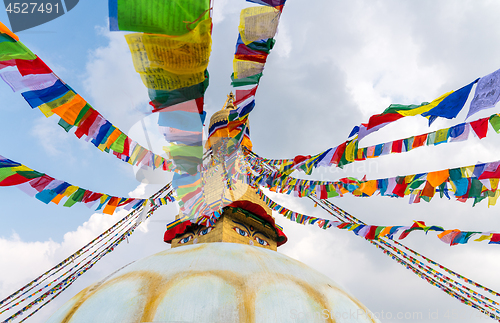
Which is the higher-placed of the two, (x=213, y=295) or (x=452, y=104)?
(x=452, y=104)

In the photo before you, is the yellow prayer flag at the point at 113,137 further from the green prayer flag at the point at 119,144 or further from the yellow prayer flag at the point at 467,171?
the yellow prayer flag at the point at 467,171

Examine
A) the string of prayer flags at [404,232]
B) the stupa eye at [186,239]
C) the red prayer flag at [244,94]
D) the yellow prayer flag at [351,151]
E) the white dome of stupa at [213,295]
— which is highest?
the red prayer flag at [244,94]

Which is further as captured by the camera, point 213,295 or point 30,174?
point 30,174

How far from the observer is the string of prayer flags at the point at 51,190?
3.69m

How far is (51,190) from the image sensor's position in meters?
4.33

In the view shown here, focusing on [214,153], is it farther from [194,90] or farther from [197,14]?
[197,14]

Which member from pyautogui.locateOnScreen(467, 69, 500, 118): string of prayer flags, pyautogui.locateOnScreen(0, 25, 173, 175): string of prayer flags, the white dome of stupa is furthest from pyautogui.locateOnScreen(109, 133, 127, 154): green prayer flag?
pyautogui.locateOnScreen(467, 69, 500, 118): string of prayer flags

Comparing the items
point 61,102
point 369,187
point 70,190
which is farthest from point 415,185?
point 70,190

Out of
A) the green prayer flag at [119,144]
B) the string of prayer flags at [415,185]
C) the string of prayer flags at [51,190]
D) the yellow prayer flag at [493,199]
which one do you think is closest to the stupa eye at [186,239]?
the string of prayer flags at [51,190]

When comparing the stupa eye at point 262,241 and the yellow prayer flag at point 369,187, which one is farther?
the stupa eye at point 262,241

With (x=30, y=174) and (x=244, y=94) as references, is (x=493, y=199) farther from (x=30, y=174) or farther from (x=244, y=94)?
(x=30, y=174)

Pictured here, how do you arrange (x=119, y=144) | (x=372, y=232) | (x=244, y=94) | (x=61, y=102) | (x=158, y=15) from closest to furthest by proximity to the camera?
(x=158, y=15) < (x=61, y=102) < (x=244, y=94) < (x=119, y=144) < (x=372, y=232)

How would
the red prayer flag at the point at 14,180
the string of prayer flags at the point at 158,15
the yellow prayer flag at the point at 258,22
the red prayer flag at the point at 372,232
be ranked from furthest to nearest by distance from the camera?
the red prayer flag at the point at 372,232 < the red prayer flag at the point at 14,180 < the yellow prayer flag at the point at 258,22 < the string of prayer flags at the point at 158,15

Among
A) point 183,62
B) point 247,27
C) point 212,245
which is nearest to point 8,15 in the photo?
point 183,62
